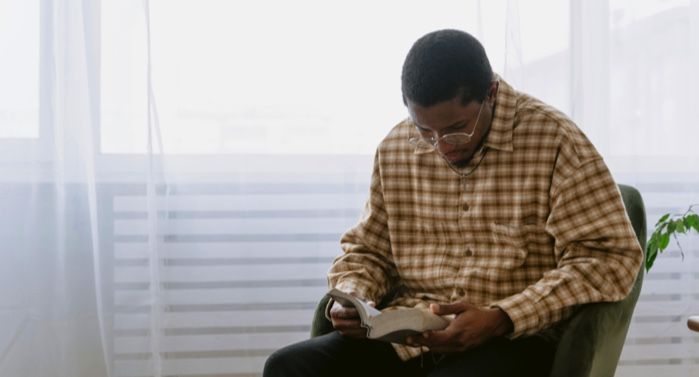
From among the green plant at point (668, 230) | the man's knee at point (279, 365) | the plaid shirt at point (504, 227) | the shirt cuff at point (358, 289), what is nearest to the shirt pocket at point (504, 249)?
the plaid shirt at point (504, 227)

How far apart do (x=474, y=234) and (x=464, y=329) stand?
0.84 feet

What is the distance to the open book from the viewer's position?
134 cm

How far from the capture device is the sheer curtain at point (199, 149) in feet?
7.77

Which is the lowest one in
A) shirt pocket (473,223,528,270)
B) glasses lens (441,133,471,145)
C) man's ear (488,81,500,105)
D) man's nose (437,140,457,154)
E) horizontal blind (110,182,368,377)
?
horizontal blind (110,182,368,377)

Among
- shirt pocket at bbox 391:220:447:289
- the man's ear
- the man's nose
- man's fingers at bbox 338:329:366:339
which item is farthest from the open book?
the man's ear

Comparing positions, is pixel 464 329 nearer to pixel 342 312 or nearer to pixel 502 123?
pixel 342 312

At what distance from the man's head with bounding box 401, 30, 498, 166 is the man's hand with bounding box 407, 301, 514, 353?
321mm

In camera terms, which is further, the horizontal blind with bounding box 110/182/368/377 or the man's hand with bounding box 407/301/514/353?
the horizontal blind with bounding box 110/182/368/377

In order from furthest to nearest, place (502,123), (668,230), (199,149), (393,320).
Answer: (199,149), (668,230), (502,123), (393,320)

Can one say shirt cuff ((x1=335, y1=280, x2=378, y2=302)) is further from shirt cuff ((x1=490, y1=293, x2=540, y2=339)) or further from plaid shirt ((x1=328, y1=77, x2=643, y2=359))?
A: shirt cuff ((x1=490, y1=293, x2=540, y2=339))

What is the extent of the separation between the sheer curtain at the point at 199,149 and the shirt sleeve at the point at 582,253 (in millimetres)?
1031

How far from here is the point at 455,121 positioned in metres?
1.53

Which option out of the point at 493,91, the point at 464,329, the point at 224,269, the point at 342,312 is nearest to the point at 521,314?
the point at 464,329

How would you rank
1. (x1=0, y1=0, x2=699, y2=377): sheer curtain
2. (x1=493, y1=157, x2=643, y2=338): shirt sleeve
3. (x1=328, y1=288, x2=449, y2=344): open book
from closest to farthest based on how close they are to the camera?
1. (x1=328, y1=288, x2=449, y2=344): open book
2. (x1=493, y1=157, x2=643, y2=338): shirt sleeve
3. (x1=0, y1=0, x2=699, y2=377): sheer curtain
